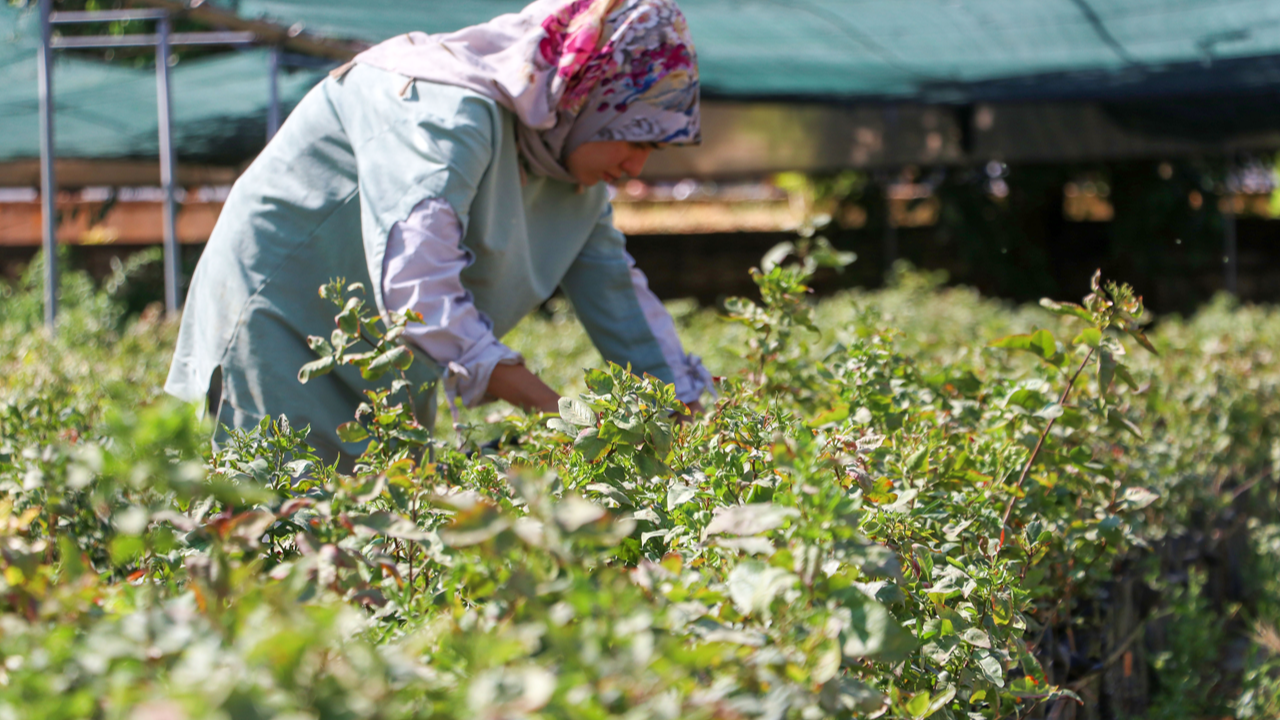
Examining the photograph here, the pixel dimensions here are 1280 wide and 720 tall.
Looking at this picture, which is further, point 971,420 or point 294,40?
point 294,40

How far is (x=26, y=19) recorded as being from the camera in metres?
5.59

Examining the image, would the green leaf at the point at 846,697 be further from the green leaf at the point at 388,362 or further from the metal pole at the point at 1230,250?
the metal pole at the point at 1230,250

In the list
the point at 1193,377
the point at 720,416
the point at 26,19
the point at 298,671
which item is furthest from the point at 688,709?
the point at 26,19

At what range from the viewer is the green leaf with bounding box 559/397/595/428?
121cm

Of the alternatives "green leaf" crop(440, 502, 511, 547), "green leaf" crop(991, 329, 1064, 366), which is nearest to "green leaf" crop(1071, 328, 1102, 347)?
"green leaf" crop(991, 329, 1064, 366)

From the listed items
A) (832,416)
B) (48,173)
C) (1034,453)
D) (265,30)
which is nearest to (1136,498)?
(1034,453)

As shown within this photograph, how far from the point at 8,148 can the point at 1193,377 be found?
8.64 meters

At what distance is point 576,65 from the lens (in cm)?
181

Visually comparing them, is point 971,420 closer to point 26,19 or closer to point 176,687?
point 176,687

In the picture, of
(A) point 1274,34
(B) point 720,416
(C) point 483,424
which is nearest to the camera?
(B) point 720,416

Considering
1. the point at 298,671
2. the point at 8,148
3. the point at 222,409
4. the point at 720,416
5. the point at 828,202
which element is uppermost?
the point at 298,671

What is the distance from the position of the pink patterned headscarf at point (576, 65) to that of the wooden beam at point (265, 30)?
10.6 feet

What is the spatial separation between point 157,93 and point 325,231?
5.95 metres

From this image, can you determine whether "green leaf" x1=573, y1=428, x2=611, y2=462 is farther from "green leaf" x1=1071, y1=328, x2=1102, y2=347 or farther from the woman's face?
the woman's face
